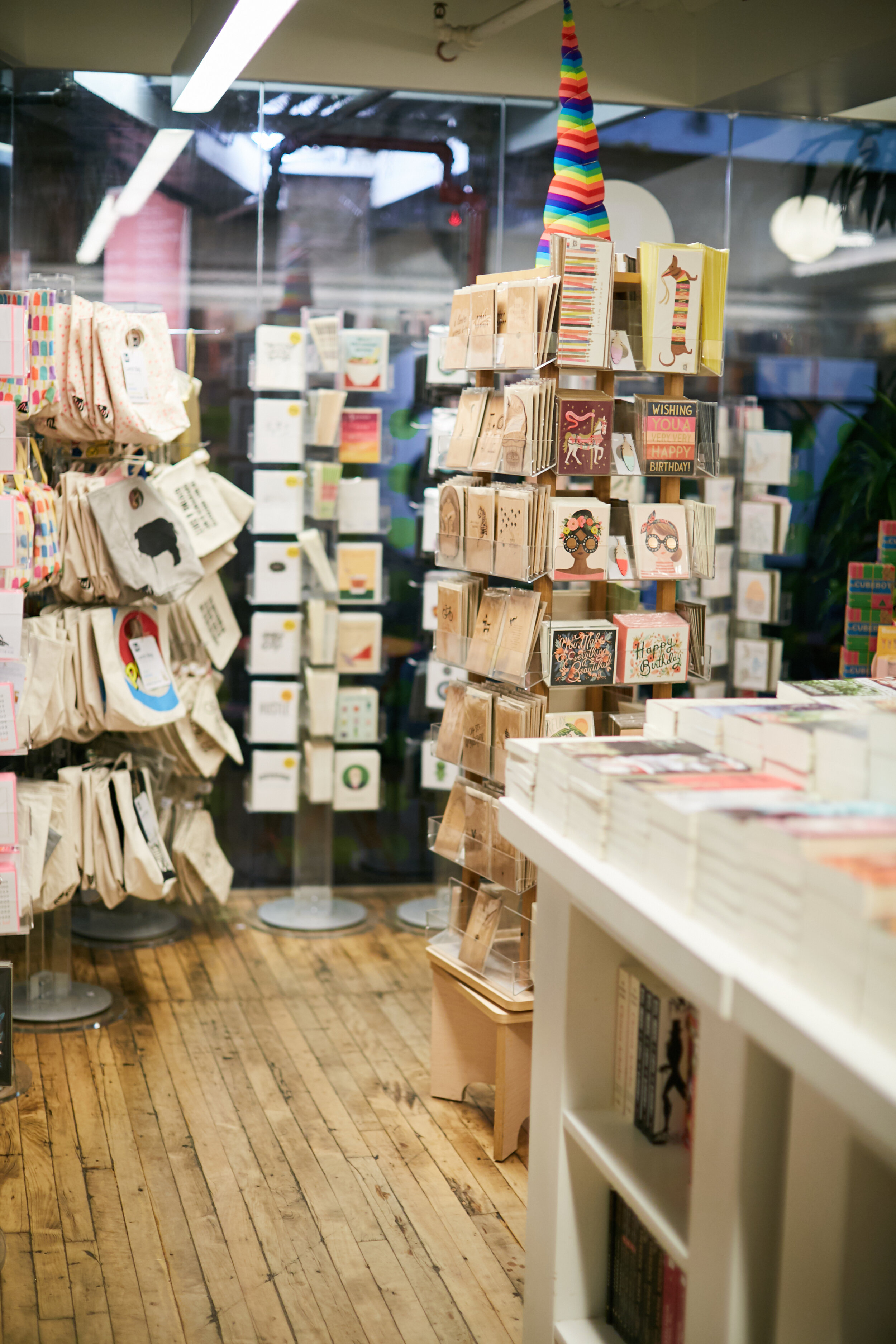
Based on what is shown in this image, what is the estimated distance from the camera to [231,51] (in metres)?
4.45

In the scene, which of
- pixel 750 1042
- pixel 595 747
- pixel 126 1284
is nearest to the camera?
pixel 750 1042

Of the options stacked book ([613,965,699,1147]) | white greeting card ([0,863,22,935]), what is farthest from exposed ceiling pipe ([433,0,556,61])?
stacked book ([613,965,699,1147])

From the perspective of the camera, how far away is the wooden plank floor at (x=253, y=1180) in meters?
2.79

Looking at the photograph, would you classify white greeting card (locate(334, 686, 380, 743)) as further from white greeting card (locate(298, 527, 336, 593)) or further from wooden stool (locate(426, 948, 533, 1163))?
wooden stool (locate(426, 948, 533, 1163))

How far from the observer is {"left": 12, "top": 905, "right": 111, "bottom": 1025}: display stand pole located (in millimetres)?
4277

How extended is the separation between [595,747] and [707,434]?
1.65 m

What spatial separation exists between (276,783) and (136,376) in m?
1.91

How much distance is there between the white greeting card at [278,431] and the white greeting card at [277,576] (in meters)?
0.35

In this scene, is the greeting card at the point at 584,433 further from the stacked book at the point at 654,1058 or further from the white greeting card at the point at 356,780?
the white greeting card at the point at 356,780

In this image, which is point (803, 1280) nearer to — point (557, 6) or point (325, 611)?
point (325, 611)

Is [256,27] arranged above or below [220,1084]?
above

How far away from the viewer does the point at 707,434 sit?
11.6 ft

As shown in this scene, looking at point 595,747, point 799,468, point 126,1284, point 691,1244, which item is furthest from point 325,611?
point 691,1244

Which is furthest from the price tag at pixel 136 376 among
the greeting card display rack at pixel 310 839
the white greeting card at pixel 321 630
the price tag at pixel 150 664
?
the white greeting card at pixel 321 630
